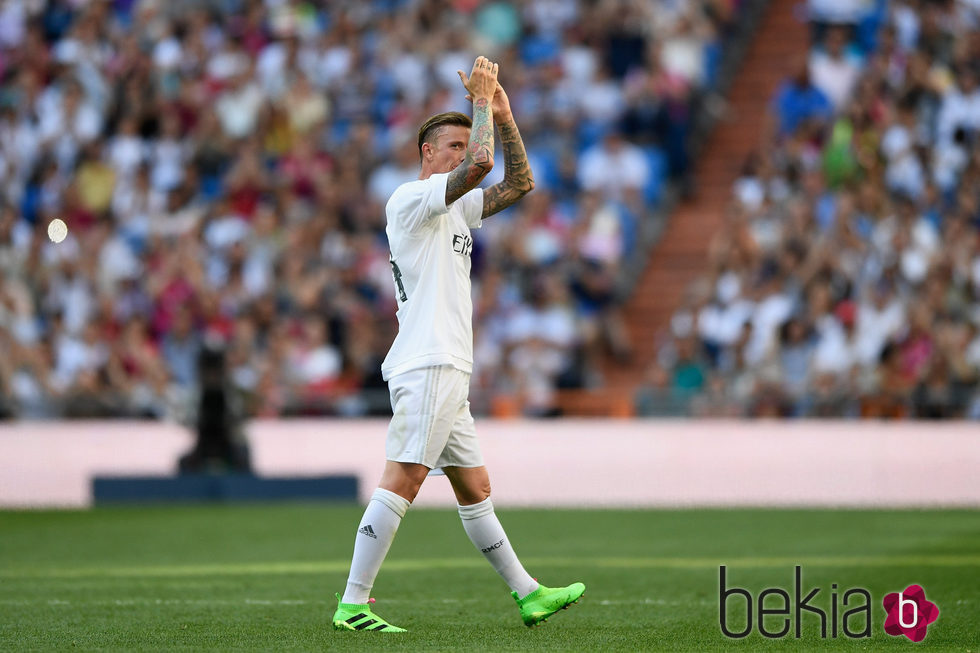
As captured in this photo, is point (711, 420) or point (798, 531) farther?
point (711, 420)

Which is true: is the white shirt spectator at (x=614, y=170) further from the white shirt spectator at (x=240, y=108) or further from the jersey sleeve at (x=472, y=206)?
the jersey sleeve at (x=472, y=206)

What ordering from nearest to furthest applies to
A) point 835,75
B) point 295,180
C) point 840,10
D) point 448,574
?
point 448,574 < point 835,75 < point 840,10 < point 295,180

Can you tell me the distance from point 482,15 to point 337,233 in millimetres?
4135

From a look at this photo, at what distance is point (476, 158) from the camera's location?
7.37m

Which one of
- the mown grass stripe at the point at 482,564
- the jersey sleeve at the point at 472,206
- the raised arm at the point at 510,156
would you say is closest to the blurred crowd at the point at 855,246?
the mown grass stripe at the point at 482,564

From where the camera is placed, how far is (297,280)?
19.8m

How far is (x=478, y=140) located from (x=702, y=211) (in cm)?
1341

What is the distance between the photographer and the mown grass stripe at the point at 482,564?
10789 millimetres

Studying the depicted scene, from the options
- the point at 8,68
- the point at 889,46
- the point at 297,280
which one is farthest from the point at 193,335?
the point at 889,46

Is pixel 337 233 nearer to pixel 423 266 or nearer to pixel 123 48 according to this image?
pixel 123 48

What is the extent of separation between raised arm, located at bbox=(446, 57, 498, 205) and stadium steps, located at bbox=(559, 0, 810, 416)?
386 inches

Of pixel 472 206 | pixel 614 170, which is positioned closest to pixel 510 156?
pixel 472 206

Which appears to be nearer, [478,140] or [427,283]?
[478,140]

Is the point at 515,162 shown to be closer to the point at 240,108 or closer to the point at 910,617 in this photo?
the point at 910,617
